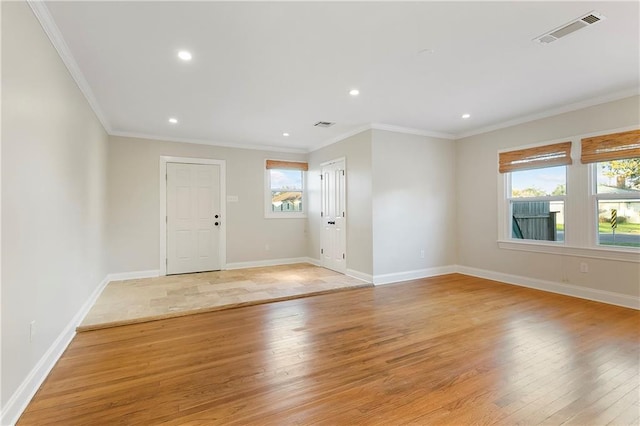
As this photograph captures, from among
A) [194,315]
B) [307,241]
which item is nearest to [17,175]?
[194,315]

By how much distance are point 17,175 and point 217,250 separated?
4.33m

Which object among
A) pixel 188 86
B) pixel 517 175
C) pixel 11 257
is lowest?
pixel 11 257

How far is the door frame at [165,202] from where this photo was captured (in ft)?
18.2

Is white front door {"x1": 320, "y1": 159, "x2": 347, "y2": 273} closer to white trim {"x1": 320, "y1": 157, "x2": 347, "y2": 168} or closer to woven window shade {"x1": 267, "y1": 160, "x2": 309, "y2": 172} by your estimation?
white trim {"x1": 320, "y1": 157, "x2": 347, "y2": 168}

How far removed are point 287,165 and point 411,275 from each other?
3.40 m

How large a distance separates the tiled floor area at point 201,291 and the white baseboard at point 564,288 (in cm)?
222

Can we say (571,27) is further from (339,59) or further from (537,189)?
(537,189)

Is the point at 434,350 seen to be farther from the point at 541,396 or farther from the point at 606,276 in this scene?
the point at 606,276

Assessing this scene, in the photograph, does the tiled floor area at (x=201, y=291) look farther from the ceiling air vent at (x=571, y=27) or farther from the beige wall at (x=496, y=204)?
the ceiling air vent at (x=571, y=27)

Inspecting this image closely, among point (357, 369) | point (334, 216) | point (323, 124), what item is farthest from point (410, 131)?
point (357, 369)

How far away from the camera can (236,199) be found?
6.20 m

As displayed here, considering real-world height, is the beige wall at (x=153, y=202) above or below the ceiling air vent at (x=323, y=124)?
below

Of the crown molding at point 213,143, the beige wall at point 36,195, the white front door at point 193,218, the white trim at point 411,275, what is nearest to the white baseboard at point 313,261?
the white trim at point 411,275

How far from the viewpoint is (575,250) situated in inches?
164
